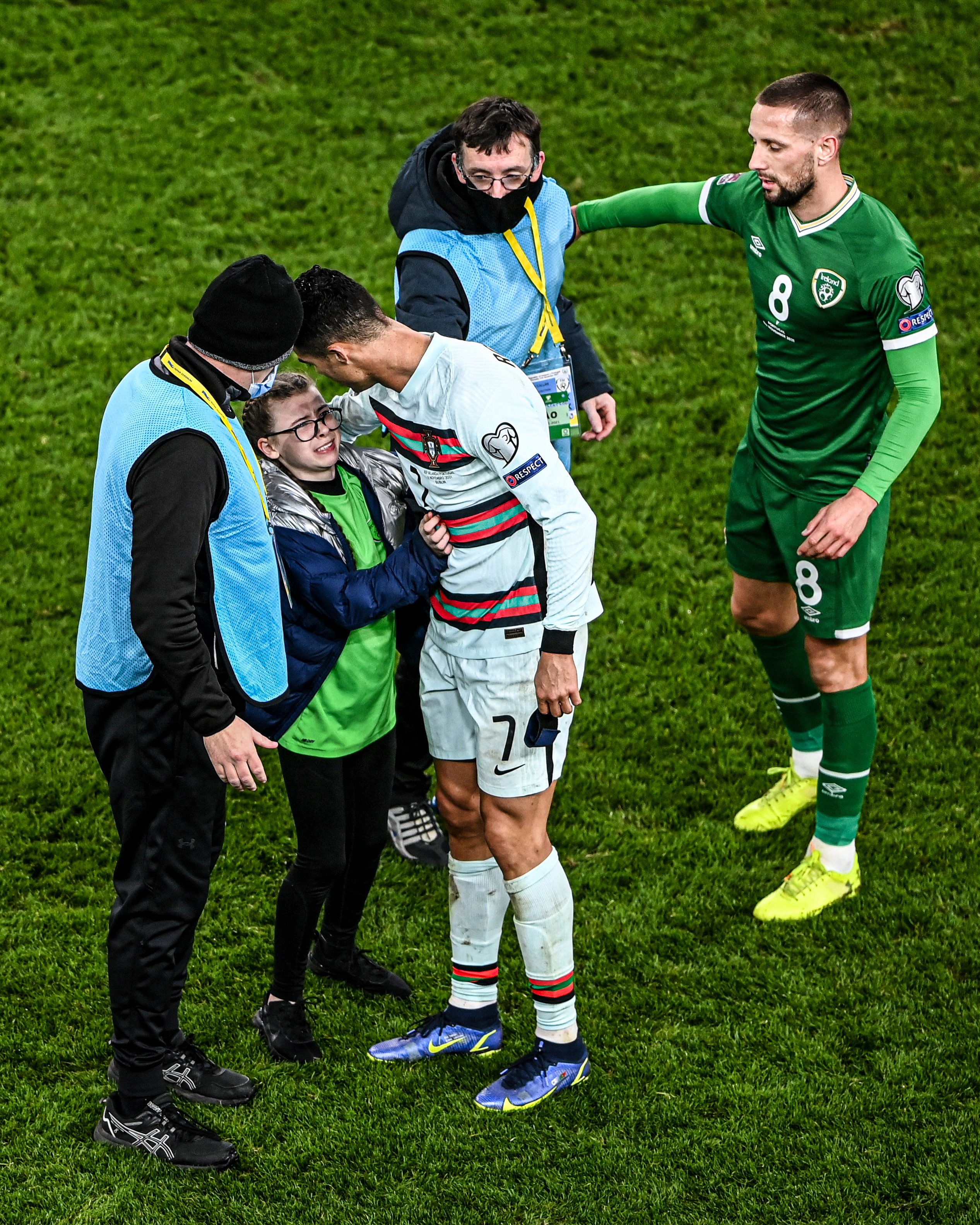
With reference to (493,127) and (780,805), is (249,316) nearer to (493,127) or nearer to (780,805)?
(493,127)

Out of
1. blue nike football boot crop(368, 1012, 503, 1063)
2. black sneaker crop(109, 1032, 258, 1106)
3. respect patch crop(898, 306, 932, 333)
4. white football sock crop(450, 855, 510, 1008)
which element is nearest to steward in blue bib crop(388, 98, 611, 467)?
respect patch crop(898, 306, 932, 333)

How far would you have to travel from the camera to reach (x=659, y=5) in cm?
1187

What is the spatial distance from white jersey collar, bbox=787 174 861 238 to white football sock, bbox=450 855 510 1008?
7.29 feet

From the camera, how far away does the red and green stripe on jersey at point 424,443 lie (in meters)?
3.57

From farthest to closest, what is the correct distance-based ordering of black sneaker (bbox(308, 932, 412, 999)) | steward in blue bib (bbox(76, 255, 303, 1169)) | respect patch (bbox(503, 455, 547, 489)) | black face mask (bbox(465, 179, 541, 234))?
black sneaker (bbox(308, 932, 412, 999)), black face mask (bbox(465, 179, 541, 234)), respect patch (bbox(503, 455, 547, 489)), steward in blue bib (bbox(76, 255, 303, 1169))

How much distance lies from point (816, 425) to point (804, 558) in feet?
1.49

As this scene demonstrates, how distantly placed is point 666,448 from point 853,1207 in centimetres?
475

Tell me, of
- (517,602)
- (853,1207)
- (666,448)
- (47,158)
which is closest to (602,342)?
(666,448)

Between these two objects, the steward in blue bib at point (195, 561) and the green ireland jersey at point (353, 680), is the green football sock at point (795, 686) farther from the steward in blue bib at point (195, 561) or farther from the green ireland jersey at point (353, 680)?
the steward in blue bib at point (195, 561)

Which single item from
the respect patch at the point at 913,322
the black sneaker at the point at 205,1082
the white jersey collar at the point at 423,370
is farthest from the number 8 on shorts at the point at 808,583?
the black sneaker at the point at 205,1082

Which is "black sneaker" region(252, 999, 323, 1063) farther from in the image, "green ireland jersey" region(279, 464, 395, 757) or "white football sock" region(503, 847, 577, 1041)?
"green ireland jersey" region(279, 464, 395, 757)

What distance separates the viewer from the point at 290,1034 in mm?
4199

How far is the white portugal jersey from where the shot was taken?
3.47 meters

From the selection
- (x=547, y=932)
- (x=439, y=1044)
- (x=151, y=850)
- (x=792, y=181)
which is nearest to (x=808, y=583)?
(x=792, y=181)
